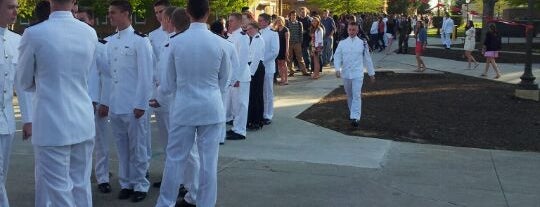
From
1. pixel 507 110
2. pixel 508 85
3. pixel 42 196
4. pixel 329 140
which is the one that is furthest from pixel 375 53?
pixel 42 196

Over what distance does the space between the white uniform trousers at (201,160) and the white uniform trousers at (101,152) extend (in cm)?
126

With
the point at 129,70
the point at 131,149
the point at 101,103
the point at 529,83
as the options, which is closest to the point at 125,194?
the point at 131,149

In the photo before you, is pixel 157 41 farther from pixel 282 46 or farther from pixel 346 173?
pixel 282 46

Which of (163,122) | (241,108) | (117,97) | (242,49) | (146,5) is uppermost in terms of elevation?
(146,5)

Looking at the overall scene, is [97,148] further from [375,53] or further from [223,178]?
[375,53]

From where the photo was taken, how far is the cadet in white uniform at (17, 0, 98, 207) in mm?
3828

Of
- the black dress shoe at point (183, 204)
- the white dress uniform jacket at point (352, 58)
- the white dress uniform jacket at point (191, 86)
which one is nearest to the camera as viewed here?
the white dress uniform jacket at point (191, 86)

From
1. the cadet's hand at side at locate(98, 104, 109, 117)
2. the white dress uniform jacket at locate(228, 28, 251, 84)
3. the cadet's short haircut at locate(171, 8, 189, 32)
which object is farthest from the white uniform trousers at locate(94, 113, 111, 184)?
the white dress uniform jacket at locate(228, 28, 251, 84)

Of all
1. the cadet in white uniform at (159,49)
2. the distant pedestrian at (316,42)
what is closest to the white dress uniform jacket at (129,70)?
the cadet in white uniform at (159,49)

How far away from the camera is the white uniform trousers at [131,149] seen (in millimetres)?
5738

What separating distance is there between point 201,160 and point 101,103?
4.96 feet

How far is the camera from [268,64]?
10.1 metres

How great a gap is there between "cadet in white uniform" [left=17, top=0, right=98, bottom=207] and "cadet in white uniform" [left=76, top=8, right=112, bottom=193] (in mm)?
1759

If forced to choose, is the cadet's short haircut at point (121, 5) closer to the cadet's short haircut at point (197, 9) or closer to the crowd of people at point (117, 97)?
the crowd of people at point (117, 97)
